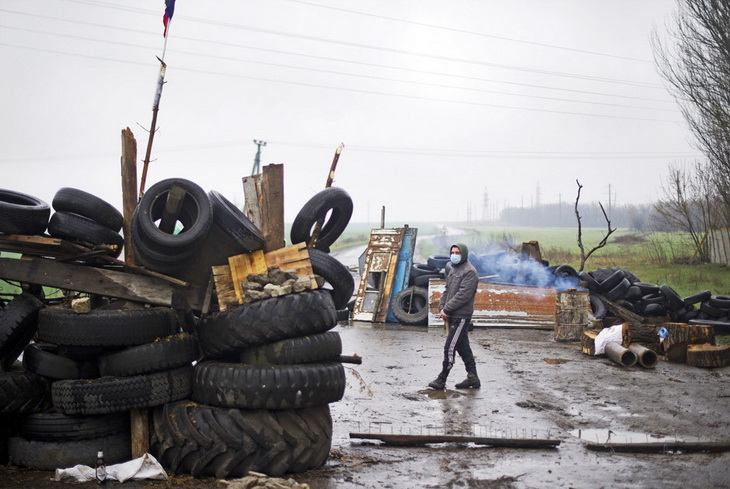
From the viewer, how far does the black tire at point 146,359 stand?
5.88 meters

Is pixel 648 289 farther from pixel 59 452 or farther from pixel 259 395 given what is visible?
pixel 59 452

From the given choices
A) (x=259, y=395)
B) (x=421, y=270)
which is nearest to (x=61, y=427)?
(x=259, y=395)

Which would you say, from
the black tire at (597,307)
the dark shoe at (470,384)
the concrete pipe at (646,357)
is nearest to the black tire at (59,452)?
the dark shoe at (470,384)

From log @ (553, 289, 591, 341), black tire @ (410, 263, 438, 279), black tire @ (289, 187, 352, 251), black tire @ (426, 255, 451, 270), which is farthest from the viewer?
black tire @ (426, 255, 451, 270)

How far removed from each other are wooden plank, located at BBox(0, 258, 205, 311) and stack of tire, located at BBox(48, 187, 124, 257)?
0.95ft

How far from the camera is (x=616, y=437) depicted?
275 inches

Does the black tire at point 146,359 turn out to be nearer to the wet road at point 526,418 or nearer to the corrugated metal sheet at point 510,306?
the wet road at point 526,418

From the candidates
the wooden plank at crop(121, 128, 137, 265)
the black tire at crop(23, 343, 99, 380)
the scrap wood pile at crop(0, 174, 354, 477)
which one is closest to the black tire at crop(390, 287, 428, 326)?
the scrap wood pile at crop(0, 174, 354, 477)

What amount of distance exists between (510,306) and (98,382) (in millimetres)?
12249

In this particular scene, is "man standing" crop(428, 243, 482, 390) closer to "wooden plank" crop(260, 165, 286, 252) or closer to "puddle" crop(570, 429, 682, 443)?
"puddle" crop(570, 429, 682, 443)

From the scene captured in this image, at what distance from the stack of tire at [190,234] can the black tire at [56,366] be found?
107 centimetres

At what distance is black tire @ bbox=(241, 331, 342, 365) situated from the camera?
233 inches

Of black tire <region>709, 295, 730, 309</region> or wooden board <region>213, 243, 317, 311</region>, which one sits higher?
wooden board <region>213, 243, 317, 311</region>

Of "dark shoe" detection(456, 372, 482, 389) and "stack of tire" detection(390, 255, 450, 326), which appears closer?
"dark shoe" detection(456, 372, 482, 389)
